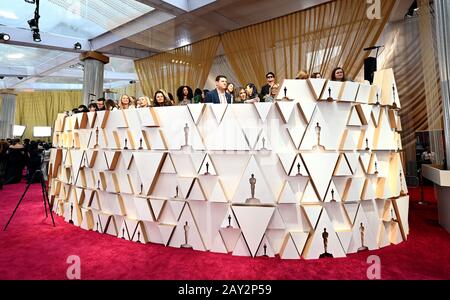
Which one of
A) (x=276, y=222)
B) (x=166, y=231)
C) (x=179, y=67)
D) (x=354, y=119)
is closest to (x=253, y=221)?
(x=276, y=222)

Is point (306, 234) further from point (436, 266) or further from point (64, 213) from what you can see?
point (64, 213)

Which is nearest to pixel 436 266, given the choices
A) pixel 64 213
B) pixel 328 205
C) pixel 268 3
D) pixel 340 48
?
pixel 328 205

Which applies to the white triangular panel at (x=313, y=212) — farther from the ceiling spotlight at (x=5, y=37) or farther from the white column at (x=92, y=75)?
the ceiling spotlight at (x=5, y=37)

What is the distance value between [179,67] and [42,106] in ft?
34.2

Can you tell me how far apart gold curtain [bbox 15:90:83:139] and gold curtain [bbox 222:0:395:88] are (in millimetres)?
10330

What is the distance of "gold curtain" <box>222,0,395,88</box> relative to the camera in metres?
4.54

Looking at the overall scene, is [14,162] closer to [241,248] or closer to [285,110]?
[241,248]

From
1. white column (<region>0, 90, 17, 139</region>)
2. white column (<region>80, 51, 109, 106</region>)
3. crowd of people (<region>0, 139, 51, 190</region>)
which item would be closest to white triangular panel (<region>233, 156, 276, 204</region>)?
white column (<region>80, 51, 109, 106</region>)

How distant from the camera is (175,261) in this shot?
2.44 m

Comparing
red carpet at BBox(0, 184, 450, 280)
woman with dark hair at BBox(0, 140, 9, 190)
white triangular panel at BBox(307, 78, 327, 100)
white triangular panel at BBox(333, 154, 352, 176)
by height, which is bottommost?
red carpet at BBox(0, 184, 450, 280)

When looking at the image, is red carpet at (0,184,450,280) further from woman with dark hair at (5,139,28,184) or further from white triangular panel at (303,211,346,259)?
woman with dark hair at (5,139,28,184)

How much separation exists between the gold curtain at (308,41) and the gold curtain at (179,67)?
0.51 metres

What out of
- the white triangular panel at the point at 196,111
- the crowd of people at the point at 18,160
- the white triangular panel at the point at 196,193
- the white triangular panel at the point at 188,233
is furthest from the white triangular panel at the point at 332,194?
the crowd of people at the point at 18,160

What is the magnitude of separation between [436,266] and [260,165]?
1.75 meters
